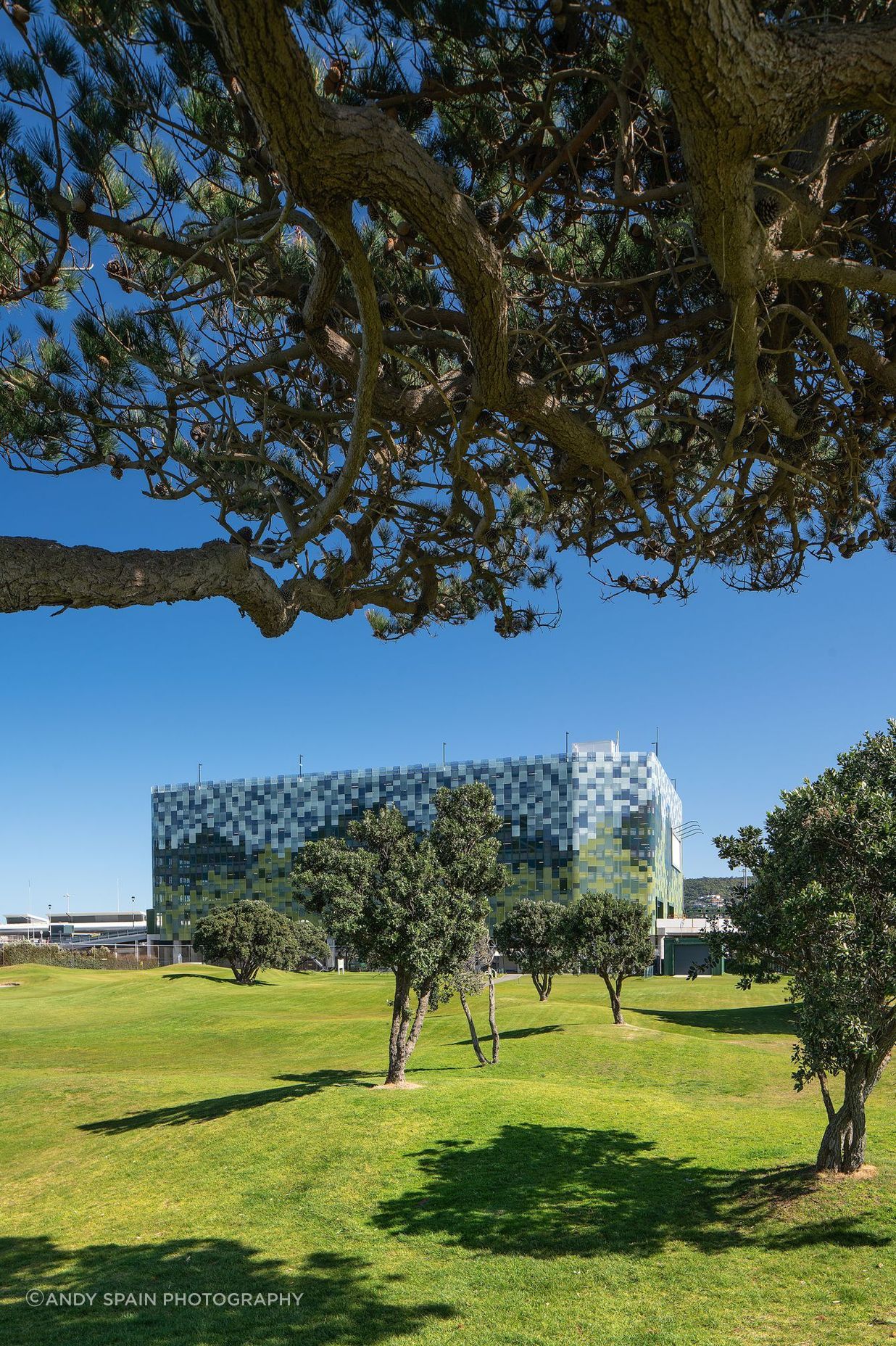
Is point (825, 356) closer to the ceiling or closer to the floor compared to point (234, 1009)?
closer to the ceiling

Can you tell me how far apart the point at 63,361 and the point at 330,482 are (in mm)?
2199

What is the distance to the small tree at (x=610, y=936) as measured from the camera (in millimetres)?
26422

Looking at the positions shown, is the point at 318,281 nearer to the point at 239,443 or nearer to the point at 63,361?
the point at 239,443

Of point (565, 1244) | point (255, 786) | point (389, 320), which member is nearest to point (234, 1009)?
point (565, 1244)

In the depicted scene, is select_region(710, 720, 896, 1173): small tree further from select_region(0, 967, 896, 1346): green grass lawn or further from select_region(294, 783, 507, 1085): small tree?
select_region(294, 783, 507, 1085): small tree

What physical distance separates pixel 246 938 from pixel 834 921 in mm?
40783

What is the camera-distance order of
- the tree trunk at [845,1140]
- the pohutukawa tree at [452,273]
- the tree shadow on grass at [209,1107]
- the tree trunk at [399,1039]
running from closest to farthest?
1. the pohutukawa tree at [452,273]
2. the tree trunk at [845,1140]
3. the tree shadow on grass at [209,1107]
4. the tree trunk at [399,1039]

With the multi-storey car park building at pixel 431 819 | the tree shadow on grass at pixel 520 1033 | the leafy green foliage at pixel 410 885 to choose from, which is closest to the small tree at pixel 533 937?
the tree shadow on grass at pixel 520 1033

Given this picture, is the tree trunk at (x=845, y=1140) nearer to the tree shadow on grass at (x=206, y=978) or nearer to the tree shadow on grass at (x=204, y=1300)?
the tree shadow on grass at (x=204, y=1300)

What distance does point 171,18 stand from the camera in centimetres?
464

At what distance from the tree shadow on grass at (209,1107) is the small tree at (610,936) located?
389 inches

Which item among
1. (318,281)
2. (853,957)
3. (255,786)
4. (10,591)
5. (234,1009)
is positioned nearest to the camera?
(10,591)

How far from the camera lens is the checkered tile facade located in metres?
79.8

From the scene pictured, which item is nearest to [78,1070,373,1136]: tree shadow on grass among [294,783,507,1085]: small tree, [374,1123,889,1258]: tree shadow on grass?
[294,783,507,1085]: small tree
